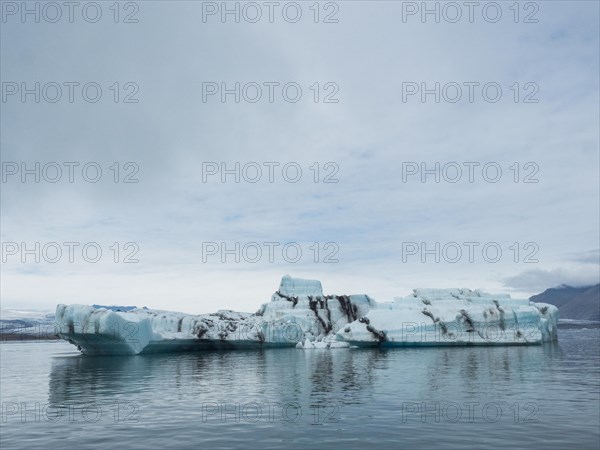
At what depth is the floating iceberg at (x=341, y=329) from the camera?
4203 centimetres

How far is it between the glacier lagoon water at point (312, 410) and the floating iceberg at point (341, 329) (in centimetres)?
1630

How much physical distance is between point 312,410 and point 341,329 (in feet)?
118

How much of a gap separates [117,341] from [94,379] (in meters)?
18.2

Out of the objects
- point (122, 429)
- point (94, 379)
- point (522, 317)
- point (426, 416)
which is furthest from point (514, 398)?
point (522, 317)

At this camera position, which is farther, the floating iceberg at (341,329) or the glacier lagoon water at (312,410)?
the floating iceberg at (341,329)

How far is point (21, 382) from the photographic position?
26.0 meters

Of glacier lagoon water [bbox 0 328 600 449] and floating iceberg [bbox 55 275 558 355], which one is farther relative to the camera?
floating iceberg [bbox 55 275 558 355]

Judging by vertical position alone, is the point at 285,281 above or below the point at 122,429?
above

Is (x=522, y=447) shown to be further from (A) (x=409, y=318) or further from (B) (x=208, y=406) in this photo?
(A) (x=409, y=318)

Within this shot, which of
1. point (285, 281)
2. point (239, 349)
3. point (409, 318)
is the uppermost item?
point (285, 281)

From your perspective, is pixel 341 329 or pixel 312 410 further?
pixel 341 329

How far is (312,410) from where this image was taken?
15359 mm

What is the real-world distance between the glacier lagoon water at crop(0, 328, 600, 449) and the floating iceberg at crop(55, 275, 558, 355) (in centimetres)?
1630

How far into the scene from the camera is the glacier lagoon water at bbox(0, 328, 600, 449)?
11.7 meters
